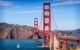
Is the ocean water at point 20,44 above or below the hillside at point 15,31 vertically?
below

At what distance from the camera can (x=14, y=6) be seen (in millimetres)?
3660

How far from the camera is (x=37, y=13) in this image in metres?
3.65

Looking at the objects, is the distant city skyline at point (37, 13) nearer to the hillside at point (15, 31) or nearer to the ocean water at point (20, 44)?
the hillside at point (15, 31)

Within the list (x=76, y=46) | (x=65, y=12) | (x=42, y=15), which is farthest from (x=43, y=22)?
(x=76, y=46)

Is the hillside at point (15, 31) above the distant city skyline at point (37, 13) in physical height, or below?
below

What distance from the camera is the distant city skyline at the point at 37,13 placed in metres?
3.63

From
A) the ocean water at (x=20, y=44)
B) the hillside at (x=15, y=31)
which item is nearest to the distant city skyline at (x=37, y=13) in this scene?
the hillside at (x=15, y=31)

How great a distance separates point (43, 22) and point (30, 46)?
1.52 feet

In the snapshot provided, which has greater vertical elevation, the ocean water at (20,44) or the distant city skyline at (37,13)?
the distant city skyline at (37,13)

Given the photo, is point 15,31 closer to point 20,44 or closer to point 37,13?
point 20,44

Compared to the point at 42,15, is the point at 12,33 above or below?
below

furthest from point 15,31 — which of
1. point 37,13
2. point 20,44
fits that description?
point 37,13

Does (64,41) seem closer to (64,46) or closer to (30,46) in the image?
(64,46)

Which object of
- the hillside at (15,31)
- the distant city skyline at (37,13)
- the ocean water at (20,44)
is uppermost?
the distant city skyline at (37,13)
